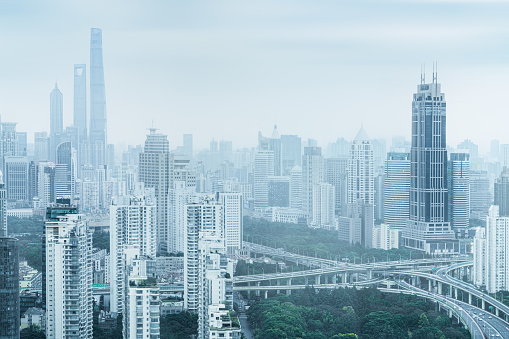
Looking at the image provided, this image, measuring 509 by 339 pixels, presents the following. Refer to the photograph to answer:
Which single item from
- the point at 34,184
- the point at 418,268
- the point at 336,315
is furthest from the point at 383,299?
the point at 34,184

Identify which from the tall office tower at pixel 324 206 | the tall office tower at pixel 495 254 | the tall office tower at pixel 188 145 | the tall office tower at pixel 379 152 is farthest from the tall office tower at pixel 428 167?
the tall office tower at pixel 188 145

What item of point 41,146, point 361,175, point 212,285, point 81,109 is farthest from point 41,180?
point 212,285

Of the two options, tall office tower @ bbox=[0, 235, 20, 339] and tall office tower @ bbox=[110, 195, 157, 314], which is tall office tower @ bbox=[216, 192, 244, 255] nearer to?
tall office tower @ bbox=[110, 195, 157, 314]

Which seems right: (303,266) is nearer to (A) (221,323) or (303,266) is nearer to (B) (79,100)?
(A) (221,323)

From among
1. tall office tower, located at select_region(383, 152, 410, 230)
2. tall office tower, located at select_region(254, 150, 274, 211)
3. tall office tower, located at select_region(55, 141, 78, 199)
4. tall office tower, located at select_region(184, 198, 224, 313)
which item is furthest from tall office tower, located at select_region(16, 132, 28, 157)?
tall office tower, located at select_region(383, 152, 410, 230)

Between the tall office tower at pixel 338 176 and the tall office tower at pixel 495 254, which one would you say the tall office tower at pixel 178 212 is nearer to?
the tall office tower at pixel 495 254
